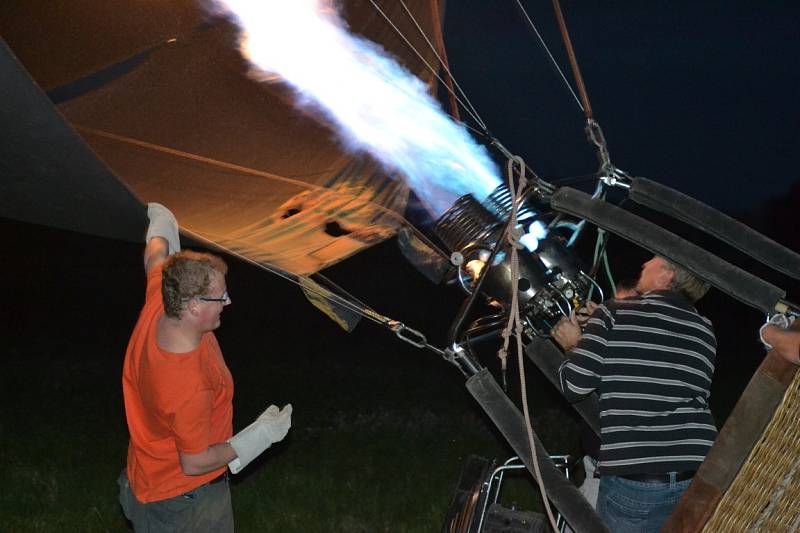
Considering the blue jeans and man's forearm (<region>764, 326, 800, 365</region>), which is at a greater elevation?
man's forearm (<region>764, 326, 800, 365</region>)

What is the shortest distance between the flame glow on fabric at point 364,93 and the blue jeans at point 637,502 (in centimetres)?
99

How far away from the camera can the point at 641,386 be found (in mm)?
2697

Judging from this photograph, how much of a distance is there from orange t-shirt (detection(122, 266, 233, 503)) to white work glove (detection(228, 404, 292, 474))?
85 millimetres

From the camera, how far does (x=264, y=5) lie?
3943 mm

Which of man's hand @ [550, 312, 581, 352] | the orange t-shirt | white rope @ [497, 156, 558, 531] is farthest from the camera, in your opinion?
man's hand @ [550, 312, 581, 352]

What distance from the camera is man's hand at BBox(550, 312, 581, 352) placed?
9.25 feet

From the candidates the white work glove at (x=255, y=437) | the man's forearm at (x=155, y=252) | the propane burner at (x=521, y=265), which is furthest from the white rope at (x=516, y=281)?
the man's forearm at (x=155, y=252)

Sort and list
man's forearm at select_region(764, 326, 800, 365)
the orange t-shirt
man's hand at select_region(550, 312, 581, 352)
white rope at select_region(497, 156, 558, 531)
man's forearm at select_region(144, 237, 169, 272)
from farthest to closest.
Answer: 1. man's forearm at select_region(144, 237, 169, 272)
2. man's hand at select_region(550, 312, 581, 352)
3. the orange t-shirt
4. white rope at select_region(497, 156, 558, 531)
5. man's forearm at select_region(764, 326, 800, 365)

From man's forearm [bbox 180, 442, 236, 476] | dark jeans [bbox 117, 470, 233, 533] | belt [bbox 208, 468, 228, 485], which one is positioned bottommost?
dark jeans [bbox 117, 470, 233, 533]

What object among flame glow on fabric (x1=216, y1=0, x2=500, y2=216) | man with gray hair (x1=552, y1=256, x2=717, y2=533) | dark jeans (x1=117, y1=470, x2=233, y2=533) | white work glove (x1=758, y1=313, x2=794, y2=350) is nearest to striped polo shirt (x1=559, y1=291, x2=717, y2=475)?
man with gray hair (x1=552, y1=256, x2=717, y2=533)

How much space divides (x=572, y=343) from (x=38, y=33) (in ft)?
8.42

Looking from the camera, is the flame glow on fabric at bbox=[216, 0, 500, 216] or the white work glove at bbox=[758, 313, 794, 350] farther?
the flame glow on fabric at bbox=[216, 0, 500, 216]

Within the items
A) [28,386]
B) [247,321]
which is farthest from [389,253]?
[28,386]

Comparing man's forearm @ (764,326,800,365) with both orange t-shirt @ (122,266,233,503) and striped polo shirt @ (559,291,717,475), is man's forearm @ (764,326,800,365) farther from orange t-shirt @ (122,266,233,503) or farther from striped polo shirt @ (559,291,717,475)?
orange t-shirt @ (122,266,233,503)
